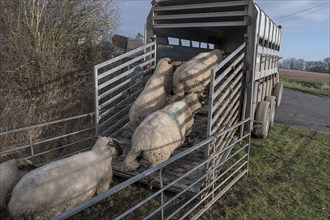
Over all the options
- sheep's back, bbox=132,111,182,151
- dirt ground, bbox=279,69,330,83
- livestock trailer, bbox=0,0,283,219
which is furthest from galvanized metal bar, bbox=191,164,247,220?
dirt ground, bbox=279,69,330,83

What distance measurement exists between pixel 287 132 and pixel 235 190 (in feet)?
14.8

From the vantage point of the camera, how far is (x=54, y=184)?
353cm

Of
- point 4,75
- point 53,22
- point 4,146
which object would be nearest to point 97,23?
point 53,22

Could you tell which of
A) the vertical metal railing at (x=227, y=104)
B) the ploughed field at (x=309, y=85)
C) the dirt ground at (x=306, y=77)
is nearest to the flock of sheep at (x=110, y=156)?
the vertical metal railing at (x=227, y=104)

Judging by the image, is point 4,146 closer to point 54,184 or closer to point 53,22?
point 54,184

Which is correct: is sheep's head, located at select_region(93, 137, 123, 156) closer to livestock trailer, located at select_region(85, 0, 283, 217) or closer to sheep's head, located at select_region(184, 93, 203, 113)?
livestock trailer, located at select_region(85, 0, 283, 217)

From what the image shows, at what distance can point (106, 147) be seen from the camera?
4.46m

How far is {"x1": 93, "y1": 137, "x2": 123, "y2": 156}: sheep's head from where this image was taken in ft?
14.4

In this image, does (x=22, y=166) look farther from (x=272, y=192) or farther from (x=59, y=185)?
(x=272, y=192)

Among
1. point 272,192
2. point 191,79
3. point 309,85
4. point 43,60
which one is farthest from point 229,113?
point 309,85

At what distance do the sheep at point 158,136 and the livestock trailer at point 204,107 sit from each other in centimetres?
29

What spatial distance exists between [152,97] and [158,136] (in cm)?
130

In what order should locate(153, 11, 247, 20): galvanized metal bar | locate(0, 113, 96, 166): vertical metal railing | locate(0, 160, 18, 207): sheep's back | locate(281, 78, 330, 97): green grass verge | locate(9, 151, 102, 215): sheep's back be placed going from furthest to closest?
locate(281, 78, 330, 97): green grass verge → locate(153, 11, 247, 20): galvanized metal bar → locate(0, 113, 96, 166): vertical metal railing → locate(0, 160, 18, 207): sheep's back → locate(9, 151, 102, 215): sheep's back

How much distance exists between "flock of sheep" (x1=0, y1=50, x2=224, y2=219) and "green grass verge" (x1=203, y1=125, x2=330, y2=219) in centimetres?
137
